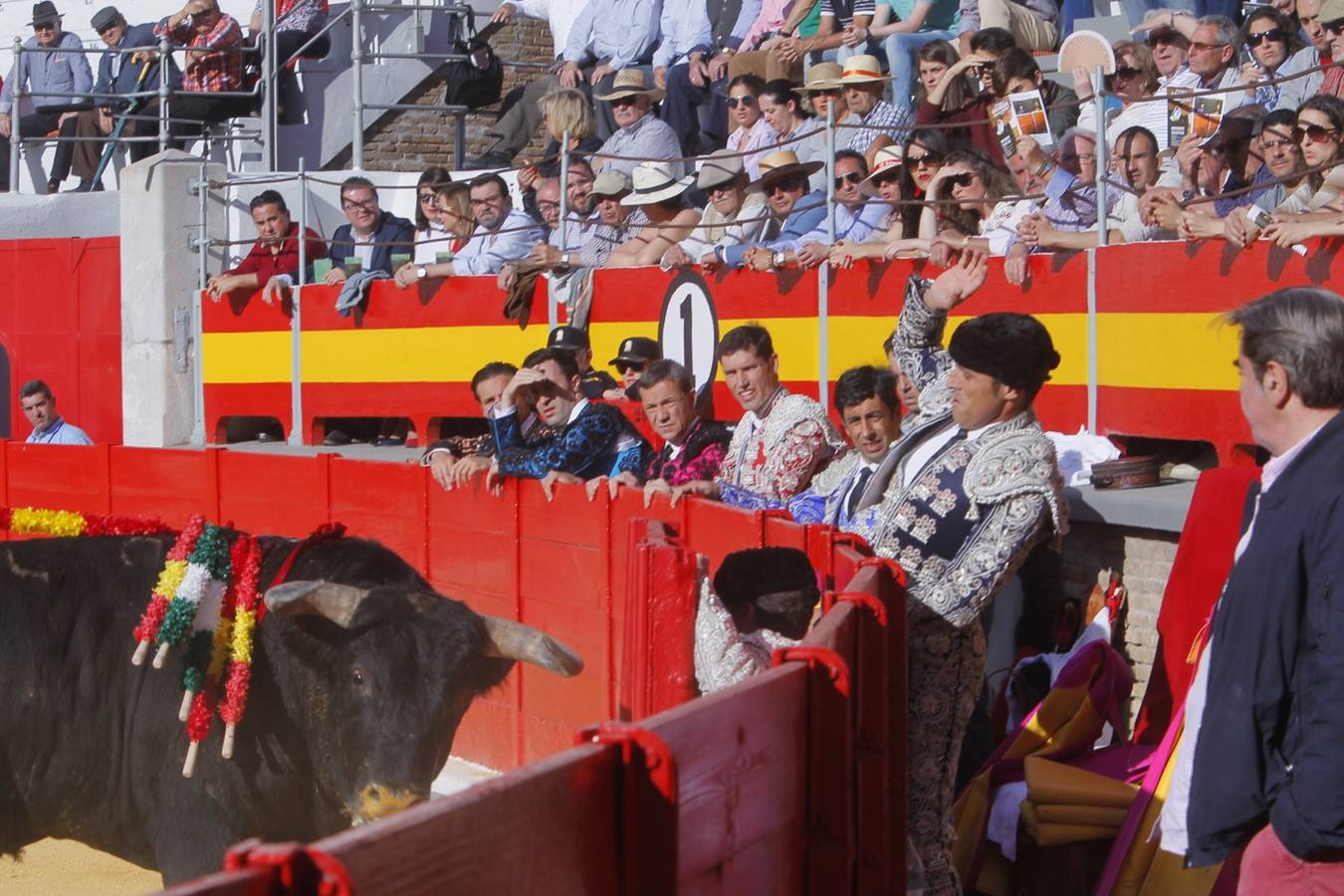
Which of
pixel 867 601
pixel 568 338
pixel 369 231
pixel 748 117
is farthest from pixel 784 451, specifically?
pixel 369 231

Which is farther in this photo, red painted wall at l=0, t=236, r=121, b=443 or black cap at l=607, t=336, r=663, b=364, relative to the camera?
red painted wall at l=0, t=236, r=121, b=443

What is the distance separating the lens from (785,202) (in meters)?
8.33

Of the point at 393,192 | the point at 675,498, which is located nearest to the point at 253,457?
the point at 675,498

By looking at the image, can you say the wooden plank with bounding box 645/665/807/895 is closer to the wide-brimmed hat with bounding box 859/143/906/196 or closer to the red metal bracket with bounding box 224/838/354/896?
the red metal bracket with bounding box 224/838/354/896

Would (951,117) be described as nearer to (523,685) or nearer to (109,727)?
(523,685)

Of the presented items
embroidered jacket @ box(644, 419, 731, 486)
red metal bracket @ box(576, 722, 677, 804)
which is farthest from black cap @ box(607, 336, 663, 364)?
red metal bracket @ box(576, 722, 677, 804)

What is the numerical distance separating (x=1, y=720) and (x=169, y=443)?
839 centimetres

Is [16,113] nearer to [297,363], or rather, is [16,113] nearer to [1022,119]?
[297,363]

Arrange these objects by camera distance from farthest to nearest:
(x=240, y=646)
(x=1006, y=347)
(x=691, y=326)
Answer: (x=691, y=326) → (x=240, y=646) → (x=1006, y=347)

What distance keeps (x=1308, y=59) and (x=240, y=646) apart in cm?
516

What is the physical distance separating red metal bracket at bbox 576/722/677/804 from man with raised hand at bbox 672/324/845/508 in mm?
3023

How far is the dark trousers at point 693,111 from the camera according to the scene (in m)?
11.0

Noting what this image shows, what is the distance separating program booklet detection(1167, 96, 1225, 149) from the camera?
23.1 ft

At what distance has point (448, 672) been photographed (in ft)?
13.4
